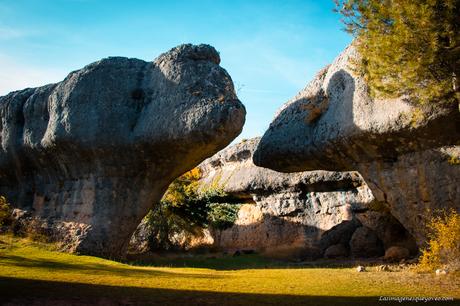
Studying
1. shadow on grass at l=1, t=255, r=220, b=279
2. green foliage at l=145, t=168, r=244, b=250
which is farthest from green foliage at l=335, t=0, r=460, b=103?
green foliage at l=145, t=168, r=244, b=250

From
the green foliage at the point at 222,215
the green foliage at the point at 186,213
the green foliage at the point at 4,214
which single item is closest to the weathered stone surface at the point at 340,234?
the green foliage at the point at 222,215

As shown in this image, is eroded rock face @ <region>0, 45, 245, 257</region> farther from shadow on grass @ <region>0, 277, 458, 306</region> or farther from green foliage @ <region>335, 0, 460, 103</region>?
shadow on grass @ <region>0, 277, 458, 306</region>

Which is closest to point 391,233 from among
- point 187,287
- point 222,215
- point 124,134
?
point 222,215

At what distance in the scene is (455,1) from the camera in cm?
1014

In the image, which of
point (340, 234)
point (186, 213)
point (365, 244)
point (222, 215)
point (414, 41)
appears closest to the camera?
point (414, 41)

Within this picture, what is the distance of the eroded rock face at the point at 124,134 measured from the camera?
1616cm

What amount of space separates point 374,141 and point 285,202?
493 inches

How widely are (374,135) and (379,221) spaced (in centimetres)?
770

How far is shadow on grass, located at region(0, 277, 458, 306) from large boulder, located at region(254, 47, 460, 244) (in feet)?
20.5

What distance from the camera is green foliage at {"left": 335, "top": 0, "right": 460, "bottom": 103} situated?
10094mm

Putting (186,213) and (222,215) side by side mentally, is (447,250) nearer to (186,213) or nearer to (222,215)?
(186,213)

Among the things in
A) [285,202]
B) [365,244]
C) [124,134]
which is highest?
[124,134]

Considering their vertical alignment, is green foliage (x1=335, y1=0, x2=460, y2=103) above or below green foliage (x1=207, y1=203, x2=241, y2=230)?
above

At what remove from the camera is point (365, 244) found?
20094 mm
